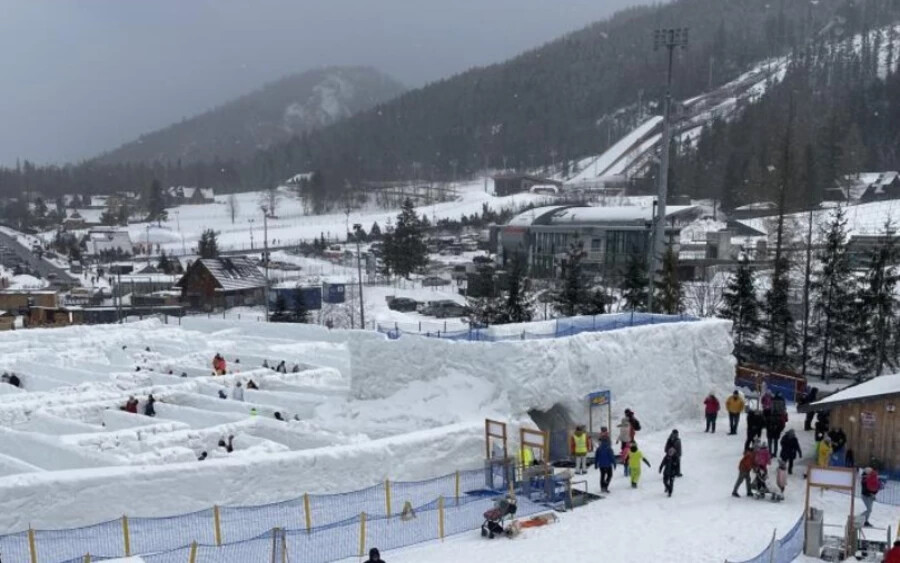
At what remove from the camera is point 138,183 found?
19125 centimetres

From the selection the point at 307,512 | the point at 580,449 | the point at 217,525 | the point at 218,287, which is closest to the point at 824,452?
the point at 580,449

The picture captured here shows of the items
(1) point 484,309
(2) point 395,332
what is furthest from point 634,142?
(2) point 395,332

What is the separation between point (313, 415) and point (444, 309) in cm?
3323

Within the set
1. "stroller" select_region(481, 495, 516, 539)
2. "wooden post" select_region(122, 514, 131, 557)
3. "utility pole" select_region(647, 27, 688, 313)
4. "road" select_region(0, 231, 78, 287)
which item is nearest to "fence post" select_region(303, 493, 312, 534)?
"wooden post" select_region(122, 514, 131, 557)

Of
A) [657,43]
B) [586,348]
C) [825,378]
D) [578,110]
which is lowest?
[825,378]

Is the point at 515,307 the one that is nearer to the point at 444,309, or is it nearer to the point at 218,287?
the point at 444,309

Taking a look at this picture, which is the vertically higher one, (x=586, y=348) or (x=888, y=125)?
(x=888, y=125)

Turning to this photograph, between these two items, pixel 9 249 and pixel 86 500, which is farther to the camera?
pixel 9 249

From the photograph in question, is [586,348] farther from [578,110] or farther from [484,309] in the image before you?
[578,110]

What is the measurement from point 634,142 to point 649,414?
506 ft

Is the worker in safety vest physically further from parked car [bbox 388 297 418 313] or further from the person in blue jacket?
parked car [bbox 388 297 418 313]

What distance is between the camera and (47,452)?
17625 millimetres

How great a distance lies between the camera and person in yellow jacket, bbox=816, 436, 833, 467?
620 inches

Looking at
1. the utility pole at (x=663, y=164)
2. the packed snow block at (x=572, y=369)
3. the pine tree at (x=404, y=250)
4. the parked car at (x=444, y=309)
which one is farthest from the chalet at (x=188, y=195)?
the packed snow block at (x=572, y=369)
